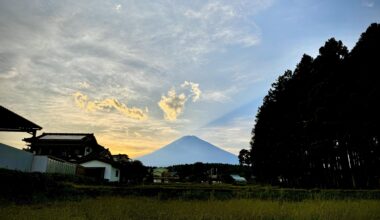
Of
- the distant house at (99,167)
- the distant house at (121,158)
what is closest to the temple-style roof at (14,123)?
the distant house at (99,167)

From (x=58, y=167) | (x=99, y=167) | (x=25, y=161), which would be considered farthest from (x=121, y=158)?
(x=25, y=161)

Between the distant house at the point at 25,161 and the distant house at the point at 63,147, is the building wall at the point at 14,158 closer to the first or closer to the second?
the distant house at the point at 25,161

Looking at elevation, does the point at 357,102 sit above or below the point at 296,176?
above

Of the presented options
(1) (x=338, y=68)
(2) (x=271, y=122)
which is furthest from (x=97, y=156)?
(1) (x=338, y=68)

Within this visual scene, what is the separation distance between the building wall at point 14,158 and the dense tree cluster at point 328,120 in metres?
20.9

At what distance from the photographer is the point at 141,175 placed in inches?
1827

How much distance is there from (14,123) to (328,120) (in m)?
22.0

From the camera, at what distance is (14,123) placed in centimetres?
1819

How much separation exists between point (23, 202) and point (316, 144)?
24152mm

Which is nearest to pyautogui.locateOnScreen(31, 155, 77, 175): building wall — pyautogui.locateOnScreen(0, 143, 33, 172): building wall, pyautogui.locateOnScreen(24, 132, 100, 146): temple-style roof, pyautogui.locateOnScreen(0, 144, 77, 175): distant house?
pyautogui.locateOnScreen(0, 144, 77, 175): distant house

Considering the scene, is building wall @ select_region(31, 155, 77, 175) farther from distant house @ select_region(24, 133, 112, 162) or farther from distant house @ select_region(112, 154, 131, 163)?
distant house @ select_region(112, 154, 131, 163)

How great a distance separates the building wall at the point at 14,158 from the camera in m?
15.0

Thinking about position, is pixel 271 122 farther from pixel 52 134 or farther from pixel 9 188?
pixel 9 188

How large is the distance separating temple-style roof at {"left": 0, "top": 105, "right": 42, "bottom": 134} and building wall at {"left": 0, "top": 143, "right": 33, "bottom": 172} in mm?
1834
